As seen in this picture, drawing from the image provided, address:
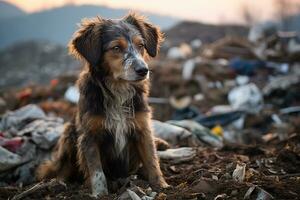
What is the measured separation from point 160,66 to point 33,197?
469 inches

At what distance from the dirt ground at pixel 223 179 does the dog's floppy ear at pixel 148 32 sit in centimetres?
152

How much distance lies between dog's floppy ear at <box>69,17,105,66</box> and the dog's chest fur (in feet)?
1.35

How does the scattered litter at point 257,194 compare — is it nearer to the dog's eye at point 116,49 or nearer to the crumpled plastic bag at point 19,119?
the dog's eye at point 116,49

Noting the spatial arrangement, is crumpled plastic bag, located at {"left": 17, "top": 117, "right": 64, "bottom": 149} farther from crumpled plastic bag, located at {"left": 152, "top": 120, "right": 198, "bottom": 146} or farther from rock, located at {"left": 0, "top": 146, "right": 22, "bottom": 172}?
crumpled plastic bag, located at {"left": 152, "top": 120, "right": 198, "bottom": 146}

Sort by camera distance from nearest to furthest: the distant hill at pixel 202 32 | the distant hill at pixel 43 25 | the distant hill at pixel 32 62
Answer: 1. the distant hill at pixel 202 32
2. the distant hill at pixel 32 62
3. the distant hill at pixel 43 25

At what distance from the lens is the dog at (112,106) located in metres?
4.71

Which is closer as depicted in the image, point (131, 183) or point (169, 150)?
point (131, 183)

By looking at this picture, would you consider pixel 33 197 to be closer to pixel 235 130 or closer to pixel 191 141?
pixel 191 141

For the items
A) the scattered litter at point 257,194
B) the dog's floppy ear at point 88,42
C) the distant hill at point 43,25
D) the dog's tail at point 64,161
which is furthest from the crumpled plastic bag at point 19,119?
the distant hill at point 43,25

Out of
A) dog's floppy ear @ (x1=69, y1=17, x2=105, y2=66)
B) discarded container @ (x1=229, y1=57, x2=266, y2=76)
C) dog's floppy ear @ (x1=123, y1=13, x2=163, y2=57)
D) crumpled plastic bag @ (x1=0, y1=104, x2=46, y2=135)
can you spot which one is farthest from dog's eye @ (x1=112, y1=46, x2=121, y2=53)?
discarded container @ (x1=229, y1=57, x2=266, y2=76)

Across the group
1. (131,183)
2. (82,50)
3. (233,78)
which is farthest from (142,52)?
(233,78)

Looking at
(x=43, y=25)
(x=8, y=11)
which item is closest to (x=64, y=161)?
(x=8, y=11)

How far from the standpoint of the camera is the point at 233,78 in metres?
14.5

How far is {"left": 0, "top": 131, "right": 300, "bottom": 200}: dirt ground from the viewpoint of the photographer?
3857 mm
